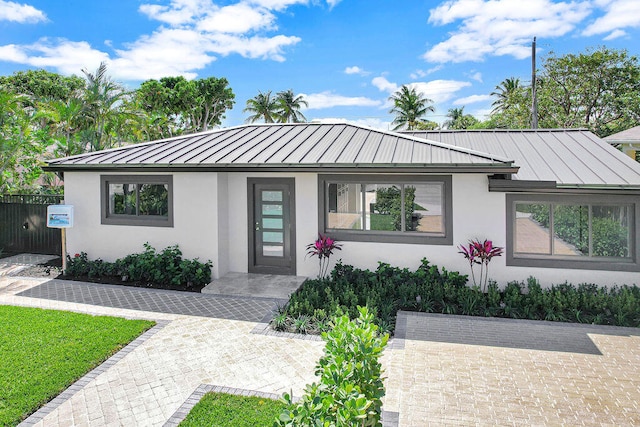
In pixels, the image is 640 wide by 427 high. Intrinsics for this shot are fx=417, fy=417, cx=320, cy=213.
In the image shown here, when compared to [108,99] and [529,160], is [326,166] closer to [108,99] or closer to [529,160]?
[529,160]

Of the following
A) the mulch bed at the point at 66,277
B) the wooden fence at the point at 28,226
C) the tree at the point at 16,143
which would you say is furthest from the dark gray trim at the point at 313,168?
the tree at the point at 16,143

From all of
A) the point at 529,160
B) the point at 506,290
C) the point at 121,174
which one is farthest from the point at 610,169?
the point at 121,174

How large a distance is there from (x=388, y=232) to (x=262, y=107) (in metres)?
38.6

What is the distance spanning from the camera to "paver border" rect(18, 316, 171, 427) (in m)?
4.34

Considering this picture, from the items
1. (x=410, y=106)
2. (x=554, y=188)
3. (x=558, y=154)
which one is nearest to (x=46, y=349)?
(x=554, y=188)

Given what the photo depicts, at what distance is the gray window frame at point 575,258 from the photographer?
762 cm

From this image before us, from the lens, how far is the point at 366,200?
29.3 feet

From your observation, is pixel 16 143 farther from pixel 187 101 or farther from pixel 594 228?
pixel 187 101

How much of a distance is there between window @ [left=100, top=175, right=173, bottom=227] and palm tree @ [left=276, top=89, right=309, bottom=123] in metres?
36.1

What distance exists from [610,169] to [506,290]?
306 cm

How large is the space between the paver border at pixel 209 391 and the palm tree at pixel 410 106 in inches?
1600

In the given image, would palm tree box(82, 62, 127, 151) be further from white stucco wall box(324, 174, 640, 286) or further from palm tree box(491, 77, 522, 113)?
palm tree box(491, 77, 522, 113)

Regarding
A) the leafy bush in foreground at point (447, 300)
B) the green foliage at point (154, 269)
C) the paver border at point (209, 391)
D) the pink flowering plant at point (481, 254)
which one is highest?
the pink flowering plant at point (481, 254)

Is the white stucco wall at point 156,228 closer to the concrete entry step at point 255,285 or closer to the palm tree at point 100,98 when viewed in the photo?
Result: the concrete entry step at point 255,285
